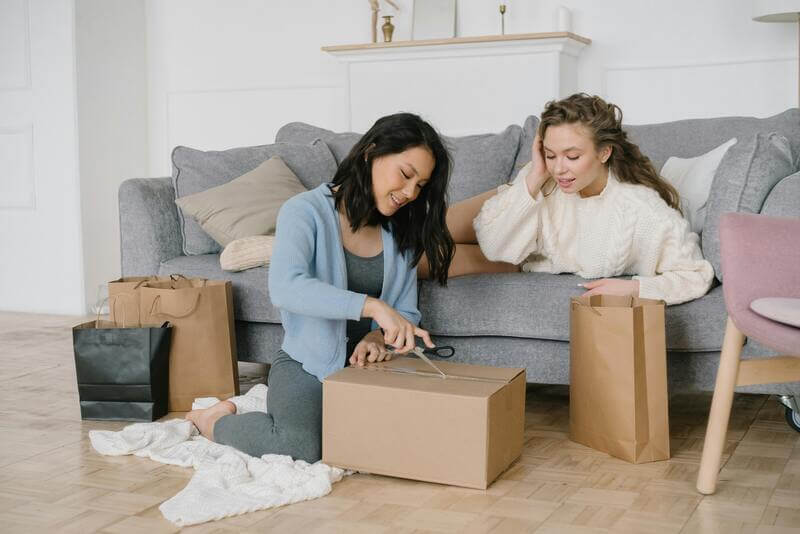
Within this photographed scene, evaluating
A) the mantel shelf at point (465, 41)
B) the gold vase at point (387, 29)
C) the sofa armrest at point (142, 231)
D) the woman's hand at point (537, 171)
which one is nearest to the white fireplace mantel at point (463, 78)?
the mantel shelf at point (465, 41)

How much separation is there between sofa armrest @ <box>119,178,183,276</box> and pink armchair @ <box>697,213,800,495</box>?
5.95ft

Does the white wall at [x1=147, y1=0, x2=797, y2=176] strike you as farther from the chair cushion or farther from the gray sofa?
the chair cushion

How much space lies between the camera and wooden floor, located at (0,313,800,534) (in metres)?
1.82

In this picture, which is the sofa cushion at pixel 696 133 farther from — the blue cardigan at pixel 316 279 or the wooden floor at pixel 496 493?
the blue cardigan at pixel 316 279

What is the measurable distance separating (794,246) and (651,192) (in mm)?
611

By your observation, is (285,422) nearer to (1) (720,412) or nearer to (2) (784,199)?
(1) (720,412)

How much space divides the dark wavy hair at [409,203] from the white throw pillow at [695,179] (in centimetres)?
74

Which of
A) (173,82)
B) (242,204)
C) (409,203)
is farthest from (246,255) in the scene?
(173,82)

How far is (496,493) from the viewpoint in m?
1.99

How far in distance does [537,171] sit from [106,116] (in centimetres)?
300

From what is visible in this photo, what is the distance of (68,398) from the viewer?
2.88 meters

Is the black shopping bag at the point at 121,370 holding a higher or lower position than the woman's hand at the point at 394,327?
lower

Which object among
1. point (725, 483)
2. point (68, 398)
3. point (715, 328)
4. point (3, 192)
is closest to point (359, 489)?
point (725, 483)

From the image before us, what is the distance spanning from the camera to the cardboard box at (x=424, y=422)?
6.35ft
